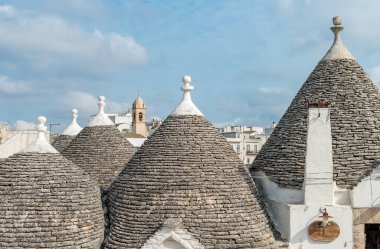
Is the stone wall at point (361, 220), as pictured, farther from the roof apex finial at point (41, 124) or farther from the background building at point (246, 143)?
the background building at point (246, 143)

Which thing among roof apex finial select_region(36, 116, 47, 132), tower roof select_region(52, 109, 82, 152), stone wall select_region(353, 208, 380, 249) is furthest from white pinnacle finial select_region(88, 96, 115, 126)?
stone wall select_region(353, 208, 380, 249)

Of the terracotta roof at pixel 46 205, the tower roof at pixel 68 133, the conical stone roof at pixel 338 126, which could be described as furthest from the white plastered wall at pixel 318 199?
the tower roof at pixel 68 133

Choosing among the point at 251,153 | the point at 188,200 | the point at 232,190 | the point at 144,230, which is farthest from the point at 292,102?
the point at 251,153

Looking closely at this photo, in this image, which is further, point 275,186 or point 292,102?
point 292,102

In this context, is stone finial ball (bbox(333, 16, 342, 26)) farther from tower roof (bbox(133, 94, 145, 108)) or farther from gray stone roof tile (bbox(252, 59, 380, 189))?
tower roof (bbox(133, 94, 145, 108))

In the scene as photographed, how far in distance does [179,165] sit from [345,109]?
148 inches

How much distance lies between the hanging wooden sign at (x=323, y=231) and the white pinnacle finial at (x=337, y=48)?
4.03 meters

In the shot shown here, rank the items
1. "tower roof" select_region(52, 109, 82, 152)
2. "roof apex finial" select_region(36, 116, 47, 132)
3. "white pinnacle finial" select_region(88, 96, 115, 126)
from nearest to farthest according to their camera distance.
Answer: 1. "roof apex finial" select_region(36, 116, 47, 132)
2. "white pinnacle finial" select_region(88, 96, 115, 126)
3. "tower roof" select_region(52, 109, 82, 152)

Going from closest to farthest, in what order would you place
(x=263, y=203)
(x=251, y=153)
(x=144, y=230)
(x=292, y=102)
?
1. (x=144, y=230)
2. (x=263, y=203)
3. (x=292, y=102)
4. (x=251, y=153)

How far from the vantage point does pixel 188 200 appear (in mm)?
9281

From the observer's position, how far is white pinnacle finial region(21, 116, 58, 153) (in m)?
10.2

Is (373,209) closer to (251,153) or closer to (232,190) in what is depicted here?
(232,190)

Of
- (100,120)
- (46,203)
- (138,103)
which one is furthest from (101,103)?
(138,103)

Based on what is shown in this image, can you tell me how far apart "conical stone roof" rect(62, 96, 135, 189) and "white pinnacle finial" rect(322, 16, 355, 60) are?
6.41 meters
